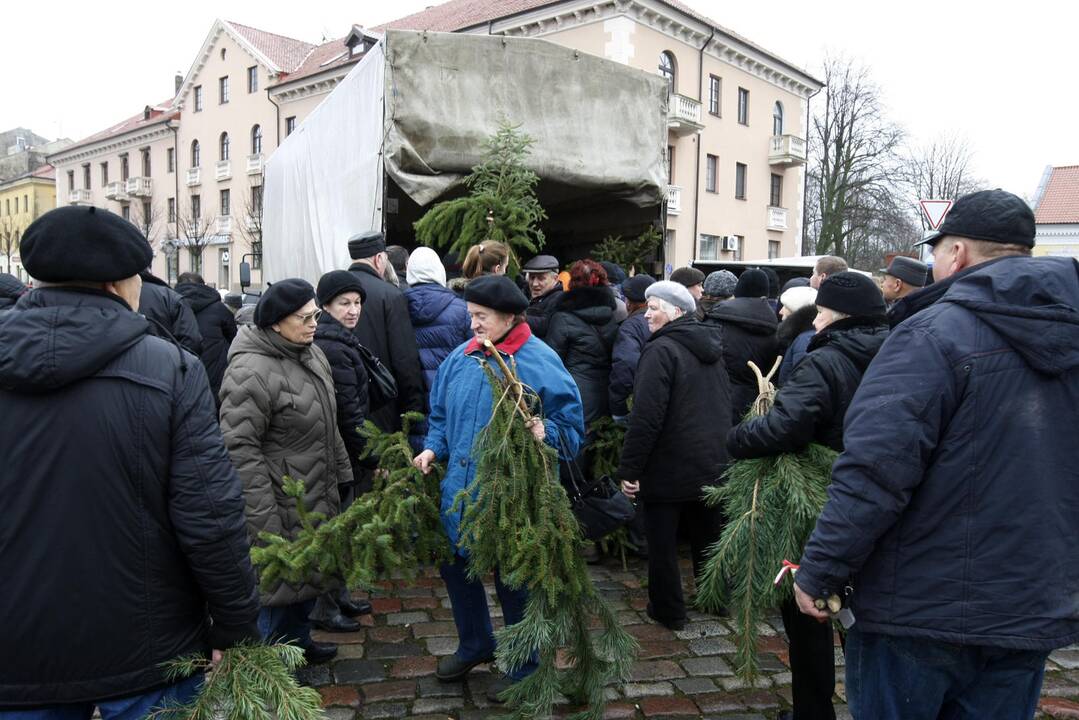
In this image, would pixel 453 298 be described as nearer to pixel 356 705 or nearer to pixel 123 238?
pixel 356 705

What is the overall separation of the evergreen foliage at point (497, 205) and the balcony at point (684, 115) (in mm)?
24053

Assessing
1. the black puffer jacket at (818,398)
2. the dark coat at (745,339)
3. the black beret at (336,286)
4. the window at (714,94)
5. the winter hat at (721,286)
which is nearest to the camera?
the black puffer jacket at (818,398)

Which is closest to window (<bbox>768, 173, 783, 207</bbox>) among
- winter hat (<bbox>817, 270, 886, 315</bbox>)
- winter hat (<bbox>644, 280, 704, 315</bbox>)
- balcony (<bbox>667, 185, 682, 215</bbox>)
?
balcony (<bbox>667, 185, 682, 215</bbox>)

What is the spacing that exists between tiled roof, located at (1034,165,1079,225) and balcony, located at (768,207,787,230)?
11.1m

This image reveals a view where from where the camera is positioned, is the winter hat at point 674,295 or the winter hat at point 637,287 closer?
the winter hat at point 674,295

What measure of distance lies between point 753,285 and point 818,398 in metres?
2.96

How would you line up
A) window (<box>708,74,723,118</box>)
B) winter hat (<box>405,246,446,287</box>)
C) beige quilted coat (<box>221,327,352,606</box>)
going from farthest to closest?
window (<box>708,74,723,118</box>)
winter hat (<box>405,246,446,287</box>)
beige quilted coat (<box>221,327,352,606</box>)

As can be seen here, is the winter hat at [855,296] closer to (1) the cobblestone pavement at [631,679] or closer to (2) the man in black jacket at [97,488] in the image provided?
(1) the cobblestone pavement at [631,679]

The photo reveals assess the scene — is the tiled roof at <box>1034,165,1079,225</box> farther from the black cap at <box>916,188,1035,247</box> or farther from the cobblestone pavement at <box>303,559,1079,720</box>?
the black cap at <box>916,188,1035,247</box>

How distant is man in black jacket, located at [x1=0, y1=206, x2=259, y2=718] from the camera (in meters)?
1.97

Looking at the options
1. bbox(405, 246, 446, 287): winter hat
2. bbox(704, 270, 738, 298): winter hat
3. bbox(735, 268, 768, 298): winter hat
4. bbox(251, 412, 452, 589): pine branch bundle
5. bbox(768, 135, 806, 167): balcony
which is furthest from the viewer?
bbox(768, 135, 806, 167): balcony

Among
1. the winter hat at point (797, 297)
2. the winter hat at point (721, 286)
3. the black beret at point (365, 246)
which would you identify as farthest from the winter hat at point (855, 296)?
the winter hat at point (721, 286)

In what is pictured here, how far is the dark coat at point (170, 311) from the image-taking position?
16.6 feet

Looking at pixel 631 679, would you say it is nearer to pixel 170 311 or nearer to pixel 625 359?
pixel 625 359
